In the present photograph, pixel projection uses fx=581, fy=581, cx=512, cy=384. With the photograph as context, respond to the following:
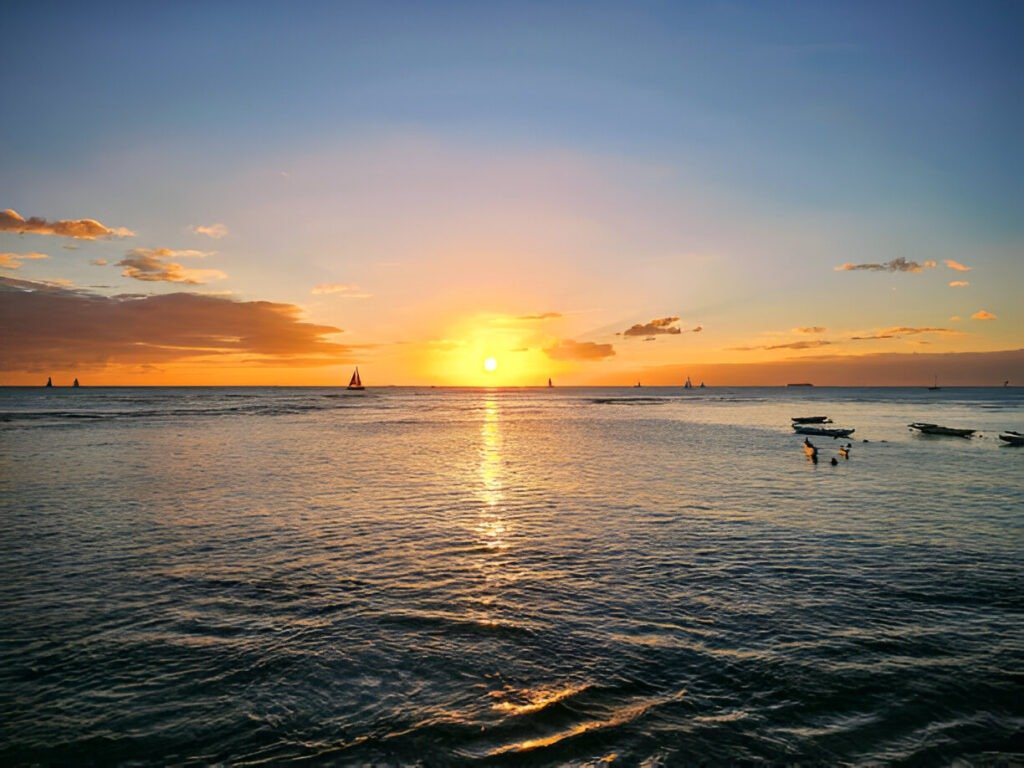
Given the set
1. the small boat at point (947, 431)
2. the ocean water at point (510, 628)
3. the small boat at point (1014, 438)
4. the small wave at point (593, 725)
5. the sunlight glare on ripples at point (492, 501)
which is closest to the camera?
the small wave at point (593, 725)

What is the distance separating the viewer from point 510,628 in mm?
13125

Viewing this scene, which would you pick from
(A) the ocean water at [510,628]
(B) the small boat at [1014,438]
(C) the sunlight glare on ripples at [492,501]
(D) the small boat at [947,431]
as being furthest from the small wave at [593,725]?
(D) the small boat at [947,431]

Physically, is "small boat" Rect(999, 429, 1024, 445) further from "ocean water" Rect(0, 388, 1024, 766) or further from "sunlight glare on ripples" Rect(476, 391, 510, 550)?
"sunlight glare on ripples" Rect(476, 391, 510, 550)

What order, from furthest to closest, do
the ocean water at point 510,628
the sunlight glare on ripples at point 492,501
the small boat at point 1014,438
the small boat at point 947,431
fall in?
the small boat at point 947,431 → the small boat at point 1014,438 → the sunlight glare on ripples at point 492,501 → the ocean water at point 510,628

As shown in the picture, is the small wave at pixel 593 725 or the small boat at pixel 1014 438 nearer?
the small wave at pixel 593 725

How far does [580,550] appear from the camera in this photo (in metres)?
19.6

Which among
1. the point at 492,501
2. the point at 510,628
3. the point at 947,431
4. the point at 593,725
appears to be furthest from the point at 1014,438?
the point at 593,725

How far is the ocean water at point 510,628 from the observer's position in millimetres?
9258

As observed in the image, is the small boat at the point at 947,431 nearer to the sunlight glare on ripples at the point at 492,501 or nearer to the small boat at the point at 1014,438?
the small boat at the point at 1014,438

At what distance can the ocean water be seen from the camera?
9.26 metres

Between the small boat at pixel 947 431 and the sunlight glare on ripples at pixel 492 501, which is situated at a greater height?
the sunlight glare on ripples at pixel 492 501

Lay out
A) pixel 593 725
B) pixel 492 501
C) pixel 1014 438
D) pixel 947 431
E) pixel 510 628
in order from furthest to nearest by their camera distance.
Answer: pixel 947 431
pixel 1014 438
pixel 492 501
pixel 510 628
pixel 593 725

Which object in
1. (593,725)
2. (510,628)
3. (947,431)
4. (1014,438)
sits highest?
(510,628)

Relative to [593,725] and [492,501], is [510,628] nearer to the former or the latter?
[593,725]
